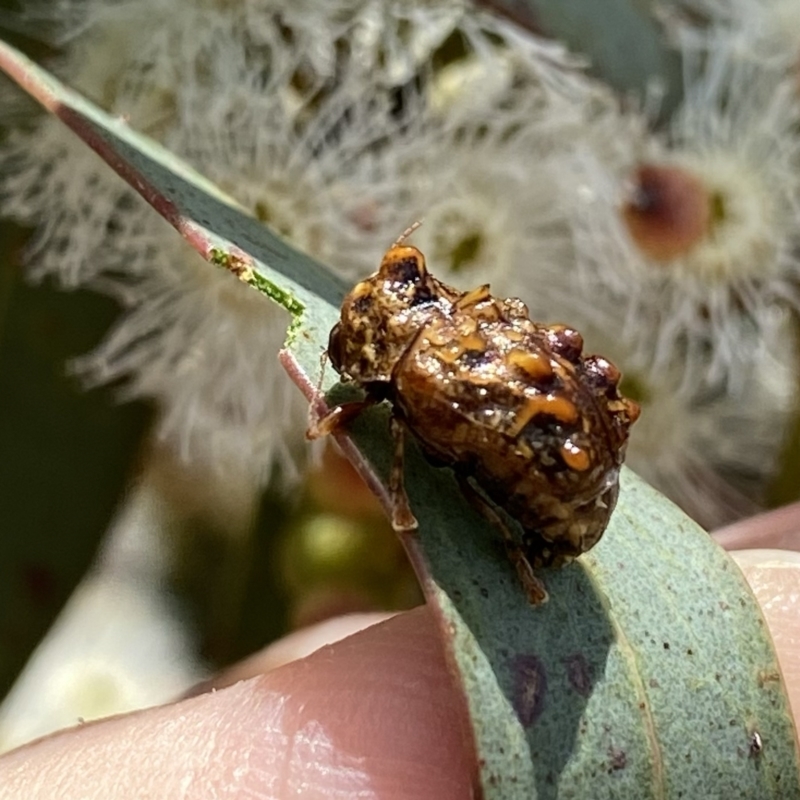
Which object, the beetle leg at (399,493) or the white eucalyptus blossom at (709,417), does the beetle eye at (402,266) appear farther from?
the white eucalyptus blossom at (709,417)

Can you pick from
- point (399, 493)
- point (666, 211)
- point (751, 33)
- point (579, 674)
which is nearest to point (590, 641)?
point (579, 674)

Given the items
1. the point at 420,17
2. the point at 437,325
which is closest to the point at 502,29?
the point at 420,17

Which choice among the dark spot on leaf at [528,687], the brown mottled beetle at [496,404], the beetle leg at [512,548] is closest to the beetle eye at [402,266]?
the brown mottled beetle at [496,404]

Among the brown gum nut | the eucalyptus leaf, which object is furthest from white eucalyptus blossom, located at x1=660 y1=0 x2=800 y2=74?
the eucalyptus leaf

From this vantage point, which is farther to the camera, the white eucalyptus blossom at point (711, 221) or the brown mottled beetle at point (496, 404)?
the white eucalyptus blossom at point (711, 221)

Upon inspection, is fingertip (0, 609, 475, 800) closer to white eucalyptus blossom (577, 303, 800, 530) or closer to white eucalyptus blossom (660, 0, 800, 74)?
white eucalyptus blossom (577, 303, 800, 530)

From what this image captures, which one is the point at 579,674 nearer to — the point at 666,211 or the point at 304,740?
the point at 304,740

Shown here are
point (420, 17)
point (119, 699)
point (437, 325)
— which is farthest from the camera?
point (119, 699)

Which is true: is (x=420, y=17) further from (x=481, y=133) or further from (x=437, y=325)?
(x=437, y=325)
